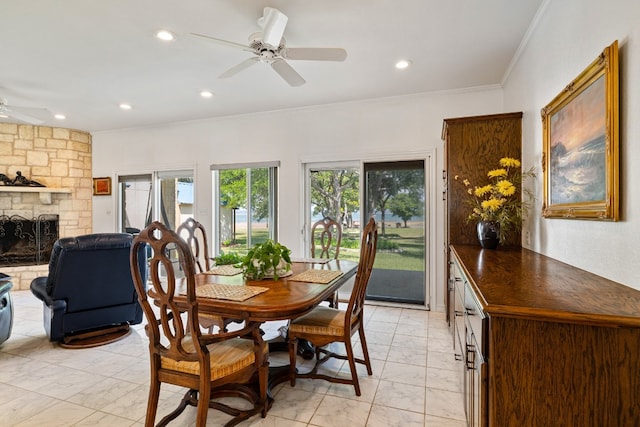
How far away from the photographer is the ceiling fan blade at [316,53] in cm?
229

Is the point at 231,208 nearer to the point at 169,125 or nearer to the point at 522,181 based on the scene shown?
the point at 169,125

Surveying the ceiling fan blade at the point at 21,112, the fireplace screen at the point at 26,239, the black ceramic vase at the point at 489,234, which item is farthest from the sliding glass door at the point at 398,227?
the fireplace screen at the point at 26,239

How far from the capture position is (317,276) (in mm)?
2363

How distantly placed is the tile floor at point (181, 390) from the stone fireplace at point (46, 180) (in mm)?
3103

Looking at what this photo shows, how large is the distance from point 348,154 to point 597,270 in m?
3.12

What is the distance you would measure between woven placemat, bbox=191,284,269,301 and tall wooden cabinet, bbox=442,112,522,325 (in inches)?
74.7

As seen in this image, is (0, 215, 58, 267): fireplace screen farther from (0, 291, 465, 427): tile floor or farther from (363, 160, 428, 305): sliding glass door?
(363, 160, 428, 305): sliding glass door

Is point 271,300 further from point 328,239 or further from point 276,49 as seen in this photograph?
point 276,49

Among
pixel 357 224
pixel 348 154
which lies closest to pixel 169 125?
pixel 348 154

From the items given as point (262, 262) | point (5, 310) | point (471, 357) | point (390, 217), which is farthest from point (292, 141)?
point (471, 357)

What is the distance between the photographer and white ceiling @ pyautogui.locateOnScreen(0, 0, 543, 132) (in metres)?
2.27

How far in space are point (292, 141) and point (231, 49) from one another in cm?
185

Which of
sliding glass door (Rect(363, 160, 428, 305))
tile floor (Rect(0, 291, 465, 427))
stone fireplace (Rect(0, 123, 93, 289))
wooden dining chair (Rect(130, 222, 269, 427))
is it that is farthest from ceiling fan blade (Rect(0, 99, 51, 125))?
sliding glass door (Rect(363, 160, 428, 305))

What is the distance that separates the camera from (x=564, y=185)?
6.05ft
